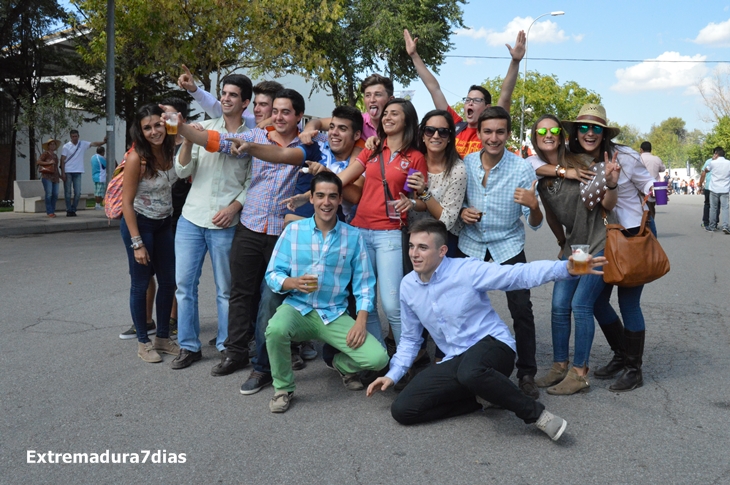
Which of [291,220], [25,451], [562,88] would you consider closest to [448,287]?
[291,220]

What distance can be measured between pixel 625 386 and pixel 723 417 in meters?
0.63

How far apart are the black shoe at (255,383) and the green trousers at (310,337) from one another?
0.22 metres

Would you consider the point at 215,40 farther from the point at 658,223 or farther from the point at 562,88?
the point at 562,88

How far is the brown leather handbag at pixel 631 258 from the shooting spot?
432 cm

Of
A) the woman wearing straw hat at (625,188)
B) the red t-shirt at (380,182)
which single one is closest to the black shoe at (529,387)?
the woman wearing straw hat at (625,188)

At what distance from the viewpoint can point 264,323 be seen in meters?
4.57

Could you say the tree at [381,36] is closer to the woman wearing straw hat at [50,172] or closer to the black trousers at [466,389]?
the woman wearing straw hat at [50,172]

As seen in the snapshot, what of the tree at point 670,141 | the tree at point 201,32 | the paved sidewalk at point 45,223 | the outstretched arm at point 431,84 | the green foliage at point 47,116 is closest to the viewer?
the outstretched arm at point 431,84

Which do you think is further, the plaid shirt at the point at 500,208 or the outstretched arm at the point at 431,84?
the outstretched arm at the point at 431,84

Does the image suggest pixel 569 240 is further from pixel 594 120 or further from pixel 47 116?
pixel 47 116

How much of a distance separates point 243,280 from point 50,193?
1317 centimetres

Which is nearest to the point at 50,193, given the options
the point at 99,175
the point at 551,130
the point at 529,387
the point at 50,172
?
the point at 50,172

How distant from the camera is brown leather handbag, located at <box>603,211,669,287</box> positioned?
4320mm

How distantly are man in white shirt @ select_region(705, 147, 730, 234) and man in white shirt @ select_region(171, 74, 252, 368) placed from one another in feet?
42.4
